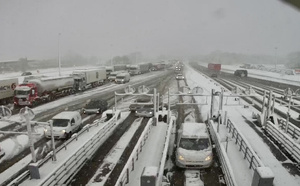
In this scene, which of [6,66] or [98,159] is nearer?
[98,159]

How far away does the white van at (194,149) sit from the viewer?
38.5 feet

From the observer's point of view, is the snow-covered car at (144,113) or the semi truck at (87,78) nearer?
the snow-covered car at (144,113)

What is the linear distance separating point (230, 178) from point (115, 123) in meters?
12.8

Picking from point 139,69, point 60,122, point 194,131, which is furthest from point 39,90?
point 139,69

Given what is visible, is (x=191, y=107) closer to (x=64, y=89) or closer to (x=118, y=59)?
(x=64, y=89)

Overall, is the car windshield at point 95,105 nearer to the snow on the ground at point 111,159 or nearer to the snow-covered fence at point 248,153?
the snow on the ground at point 111,159

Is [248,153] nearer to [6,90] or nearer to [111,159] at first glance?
[111,159]

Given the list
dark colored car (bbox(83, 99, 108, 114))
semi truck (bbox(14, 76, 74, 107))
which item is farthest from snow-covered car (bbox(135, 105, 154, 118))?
semi truck (bbox(14, 76, 74, 107))

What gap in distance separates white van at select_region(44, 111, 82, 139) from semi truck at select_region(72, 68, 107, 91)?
2360 cm

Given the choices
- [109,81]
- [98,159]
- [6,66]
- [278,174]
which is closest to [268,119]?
[278,174]

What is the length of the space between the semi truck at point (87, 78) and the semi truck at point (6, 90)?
1091 cm

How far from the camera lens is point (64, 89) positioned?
36.4 meters

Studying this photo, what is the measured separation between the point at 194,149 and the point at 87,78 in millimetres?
35515

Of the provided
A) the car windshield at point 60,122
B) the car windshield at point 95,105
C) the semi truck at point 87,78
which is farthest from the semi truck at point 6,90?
the car windshield at point 60,122
